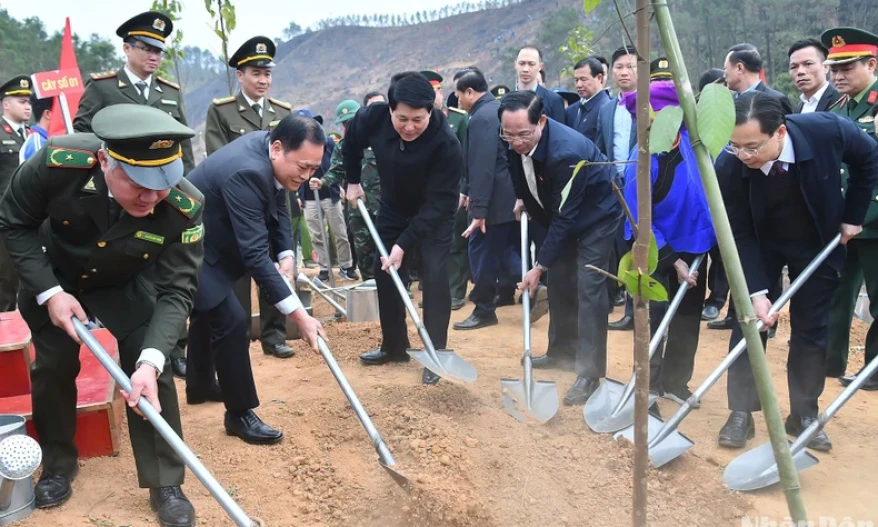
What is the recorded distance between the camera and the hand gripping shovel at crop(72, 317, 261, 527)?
2.49m

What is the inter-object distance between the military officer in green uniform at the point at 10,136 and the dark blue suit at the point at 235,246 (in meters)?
2.87

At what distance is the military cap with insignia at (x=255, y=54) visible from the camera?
5.29m

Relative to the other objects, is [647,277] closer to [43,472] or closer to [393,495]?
[393,495]

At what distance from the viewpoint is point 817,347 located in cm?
376

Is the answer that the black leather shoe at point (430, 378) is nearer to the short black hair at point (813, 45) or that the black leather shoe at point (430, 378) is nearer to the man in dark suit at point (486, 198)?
the man in dark suit at point (486, 198)

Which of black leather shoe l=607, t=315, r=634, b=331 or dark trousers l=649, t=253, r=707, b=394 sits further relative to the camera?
black leather shoe l=607, t=315, r=634, b=331

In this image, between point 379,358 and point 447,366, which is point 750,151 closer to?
point 447,366

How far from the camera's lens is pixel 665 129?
1.34 m

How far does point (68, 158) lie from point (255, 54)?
277cm

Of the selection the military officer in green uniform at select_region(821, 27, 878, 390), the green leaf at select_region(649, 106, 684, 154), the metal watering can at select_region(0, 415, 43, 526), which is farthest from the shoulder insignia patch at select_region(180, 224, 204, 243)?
the military officer in green uniform at select_region(821, 27, 878, 390)

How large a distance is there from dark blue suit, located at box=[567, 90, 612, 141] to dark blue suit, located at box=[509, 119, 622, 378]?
72.2 inches

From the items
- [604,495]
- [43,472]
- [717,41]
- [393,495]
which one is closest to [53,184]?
[43,472]

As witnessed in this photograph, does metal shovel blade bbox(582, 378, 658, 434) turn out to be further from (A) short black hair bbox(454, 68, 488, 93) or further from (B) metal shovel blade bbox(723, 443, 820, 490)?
(A) short black hair bbox(454, 68, 488, 93)

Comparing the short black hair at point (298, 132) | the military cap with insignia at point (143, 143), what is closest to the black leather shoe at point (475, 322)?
the short black hair at point (298, 132)
